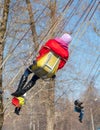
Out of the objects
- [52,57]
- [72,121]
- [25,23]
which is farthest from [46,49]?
[72,121]

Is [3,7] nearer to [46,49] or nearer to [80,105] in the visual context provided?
[80,105]

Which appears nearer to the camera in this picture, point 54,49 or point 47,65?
point 54,49

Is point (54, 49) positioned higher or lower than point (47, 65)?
higher

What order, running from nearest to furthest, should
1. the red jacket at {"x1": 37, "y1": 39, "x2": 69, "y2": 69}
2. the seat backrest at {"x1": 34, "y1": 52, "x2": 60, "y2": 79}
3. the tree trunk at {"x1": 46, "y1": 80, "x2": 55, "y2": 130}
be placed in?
1. the red jacket at {"x1": 37, "y1": 39, "x2": 69, "y2": 69}
2. the seat backrest at {"x1": 34, "y1": 52, "x2": 60, "y2": 79}
3. the tree trunk at {"x1": 46, "y1": 80, "x2": 55, "y2": 130}

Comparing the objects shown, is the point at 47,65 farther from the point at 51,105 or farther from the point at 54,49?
the point at 51,105

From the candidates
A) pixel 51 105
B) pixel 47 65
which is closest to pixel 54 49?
pixel 47 65

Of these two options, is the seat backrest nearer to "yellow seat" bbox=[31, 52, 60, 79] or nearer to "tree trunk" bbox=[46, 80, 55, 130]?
"yellow seat" bbox=[31, 52, 60, 79]

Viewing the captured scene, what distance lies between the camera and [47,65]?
252 inches

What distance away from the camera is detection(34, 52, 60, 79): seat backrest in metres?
6.36

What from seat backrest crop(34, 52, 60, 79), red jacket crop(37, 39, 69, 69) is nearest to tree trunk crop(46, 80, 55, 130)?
seat backrest crop(34, 52, 60, 79)

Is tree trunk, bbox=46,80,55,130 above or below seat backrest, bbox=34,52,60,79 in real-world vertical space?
below

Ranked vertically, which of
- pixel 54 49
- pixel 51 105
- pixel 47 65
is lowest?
pixel 51 105

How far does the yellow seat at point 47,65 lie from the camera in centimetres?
636

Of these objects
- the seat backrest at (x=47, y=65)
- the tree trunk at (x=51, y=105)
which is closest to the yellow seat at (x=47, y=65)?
the seat backrest at (x=47, y=65)
